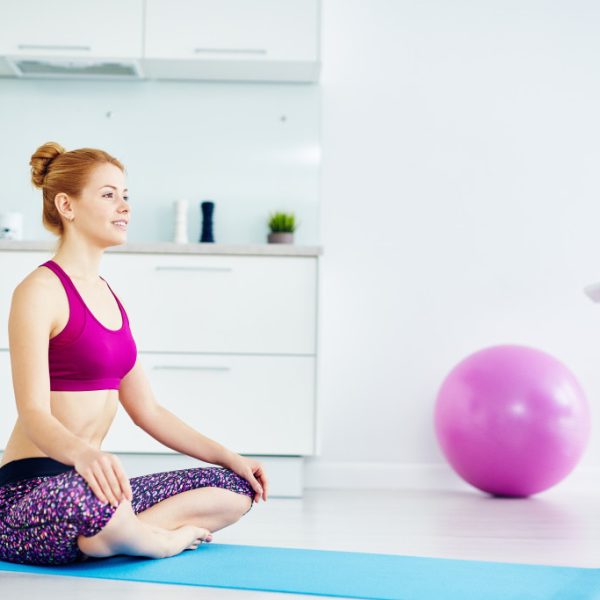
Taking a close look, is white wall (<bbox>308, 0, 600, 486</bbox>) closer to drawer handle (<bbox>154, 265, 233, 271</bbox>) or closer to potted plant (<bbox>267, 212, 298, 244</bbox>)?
potted plant (<bbox>267, 212, 298, 244</bbox>)

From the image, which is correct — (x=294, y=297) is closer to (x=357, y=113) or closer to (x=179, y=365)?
(x=179, y=365)

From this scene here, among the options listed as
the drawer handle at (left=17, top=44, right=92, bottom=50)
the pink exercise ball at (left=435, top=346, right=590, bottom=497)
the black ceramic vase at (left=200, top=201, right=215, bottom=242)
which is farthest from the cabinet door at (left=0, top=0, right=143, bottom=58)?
the pink exercise ball at (left=435, top=346, right=590, bottom=497)

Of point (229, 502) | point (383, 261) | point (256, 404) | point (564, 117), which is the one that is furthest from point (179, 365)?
point (564, 117)

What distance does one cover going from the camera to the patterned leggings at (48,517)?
5.54 feet

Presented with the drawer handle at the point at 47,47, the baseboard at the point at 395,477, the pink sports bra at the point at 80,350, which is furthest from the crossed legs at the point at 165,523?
the drawer handle at the point at 47,47

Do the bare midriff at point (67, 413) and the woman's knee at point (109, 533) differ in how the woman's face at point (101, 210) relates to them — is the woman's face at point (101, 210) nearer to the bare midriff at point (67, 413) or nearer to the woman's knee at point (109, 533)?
the bare midriff at point (67, 413)

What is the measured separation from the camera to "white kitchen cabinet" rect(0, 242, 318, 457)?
10.9 feet

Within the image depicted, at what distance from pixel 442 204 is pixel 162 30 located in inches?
53.6

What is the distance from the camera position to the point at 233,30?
3586 millimetres

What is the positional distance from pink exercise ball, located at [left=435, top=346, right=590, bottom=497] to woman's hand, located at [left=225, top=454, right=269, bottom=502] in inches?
53.7

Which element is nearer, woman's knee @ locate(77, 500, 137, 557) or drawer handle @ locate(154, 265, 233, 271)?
woman's knee @ locate(77, 500, 137, 557)

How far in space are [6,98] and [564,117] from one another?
242 cm

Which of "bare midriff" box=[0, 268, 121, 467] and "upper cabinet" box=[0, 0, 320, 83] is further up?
"upper cabinet" box=[0, 0, 320, 83]

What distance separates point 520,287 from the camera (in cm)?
388
